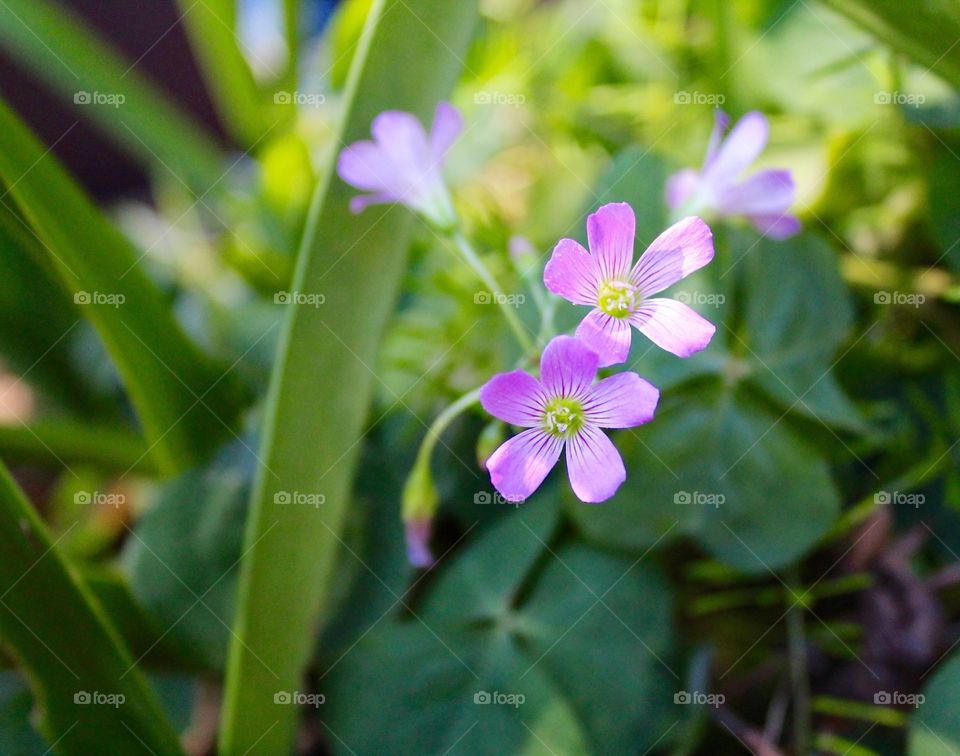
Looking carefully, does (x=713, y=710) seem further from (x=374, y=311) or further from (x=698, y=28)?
(x=698, y=28)

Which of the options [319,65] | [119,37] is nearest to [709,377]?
[319,65]

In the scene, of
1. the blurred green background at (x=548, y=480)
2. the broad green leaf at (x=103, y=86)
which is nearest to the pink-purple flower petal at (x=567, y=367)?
the blurred green background at (x=548, y=480)

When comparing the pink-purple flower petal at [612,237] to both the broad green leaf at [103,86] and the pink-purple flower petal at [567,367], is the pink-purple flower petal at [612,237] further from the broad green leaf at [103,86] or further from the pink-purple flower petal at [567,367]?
the broad green leaf at [103,86]

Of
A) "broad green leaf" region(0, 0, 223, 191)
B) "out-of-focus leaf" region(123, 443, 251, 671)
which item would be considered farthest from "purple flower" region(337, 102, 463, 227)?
"broad green leaf" region(0, 0, 223, 191)

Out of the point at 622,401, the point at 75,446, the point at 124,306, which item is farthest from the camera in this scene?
the point at 75,446

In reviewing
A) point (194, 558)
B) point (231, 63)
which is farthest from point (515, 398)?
point (231, 63)

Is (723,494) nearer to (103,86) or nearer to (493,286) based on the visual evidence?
(493,286)
